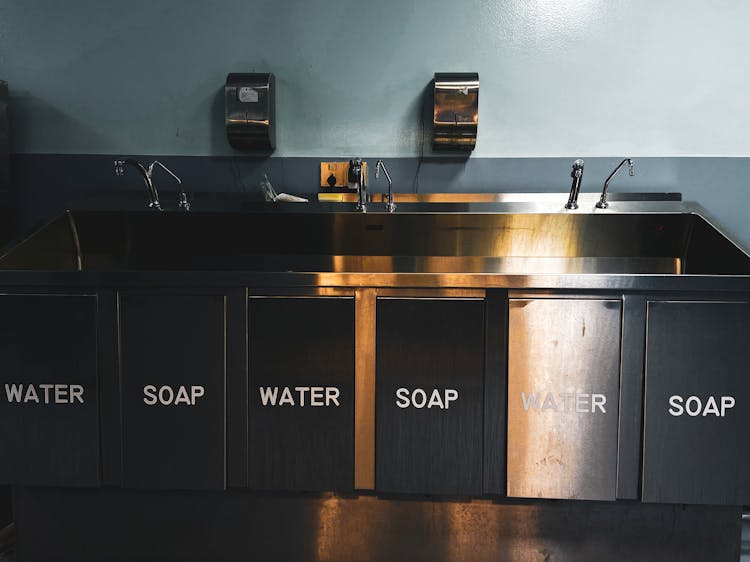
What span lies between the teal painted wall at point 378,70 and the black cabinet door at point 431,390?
1.19m

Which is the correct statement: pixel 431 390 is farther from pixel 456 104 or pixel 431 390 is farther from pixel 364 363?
pixel 456 104

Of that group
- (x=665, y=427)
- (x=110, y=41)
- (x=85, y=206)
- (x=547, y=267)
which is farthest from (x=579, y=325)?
(x=110, y=41)

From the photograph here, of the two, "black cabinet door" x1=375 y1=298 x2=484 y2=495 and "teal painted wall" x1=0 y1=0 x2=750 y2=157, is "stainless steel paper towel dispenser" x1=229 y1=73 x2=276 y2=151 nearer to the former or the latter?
"teal painted wall" x1=0 y1=0 x2=750 y2=157

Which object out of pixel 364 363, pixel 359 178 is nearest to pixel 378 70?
pixel 359 178

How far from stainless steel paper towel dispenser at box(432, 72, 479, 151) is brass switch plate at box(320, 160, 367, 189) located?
402 mm

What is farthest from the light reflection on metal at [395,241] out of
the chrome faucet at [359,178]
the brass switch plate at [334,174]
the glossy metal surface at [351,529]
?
the glossy metal surface at [351,529]

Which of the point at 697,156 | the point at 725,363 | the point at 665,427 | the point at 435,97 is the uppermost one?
the point at 435,97

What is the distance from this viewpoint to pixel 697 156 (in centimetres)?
287

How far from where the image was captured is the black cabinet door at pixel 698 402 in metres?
1.91

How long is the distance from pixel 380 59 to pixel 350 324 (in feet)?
4.85

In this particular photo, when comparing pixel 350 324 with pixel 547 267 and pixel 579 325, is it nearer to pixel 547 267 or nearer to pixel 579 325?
pixel 579 325

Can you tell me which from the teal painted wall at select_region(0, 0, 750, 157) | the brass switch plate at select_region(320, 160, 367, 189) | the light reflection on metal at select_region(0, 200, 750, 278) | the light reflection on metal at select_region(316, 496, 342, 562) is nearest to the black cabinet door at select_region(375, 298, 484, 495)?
the light reflection on metal at select_region(316, 496, 342, 562)

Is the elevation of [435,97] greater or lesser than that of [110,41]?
lesser

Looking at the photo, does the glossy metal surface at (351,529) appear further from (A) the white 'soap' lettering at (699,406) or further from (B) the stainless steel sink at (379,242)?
(B) the stainless steel sink at (379,242)
